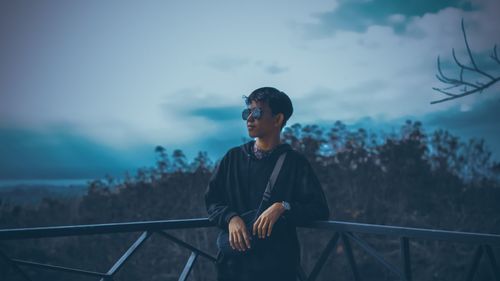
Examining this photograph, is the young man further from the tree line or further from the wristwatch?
the tree line

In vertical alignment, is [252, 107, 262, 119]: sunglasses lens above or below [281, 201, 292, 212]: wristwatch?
above

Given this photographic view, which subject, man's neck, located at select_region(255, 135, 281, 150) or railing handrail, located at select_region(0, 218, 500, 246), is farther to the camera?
man's neck, located at select_region(255, 135, 281, 150)

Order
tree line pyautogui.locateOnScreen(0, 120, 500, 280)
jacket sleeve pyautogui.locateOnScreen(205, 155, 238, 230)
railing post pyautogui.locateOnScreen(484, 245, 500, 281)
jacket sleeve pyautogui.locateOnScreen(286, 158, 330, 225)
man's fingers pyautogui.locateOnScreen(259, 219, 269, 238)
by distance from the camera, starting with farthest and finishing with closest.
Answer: tree line pyautogui.locateOnScreen(0, 120, 500, 280), jacket sleeve pyautogui.locateOnScreen(205, 155, 238, 230), jacket sleeve pyautogui.locateOnScreen(286, 158, 330, 225), man's fingers pyautogui.locateOnScreen(259, 219, 269, 238), railing post pyautogui.locateOnScreen(484, 245, 500, 281)

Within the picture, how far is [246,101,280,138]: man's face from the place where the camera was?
195cm

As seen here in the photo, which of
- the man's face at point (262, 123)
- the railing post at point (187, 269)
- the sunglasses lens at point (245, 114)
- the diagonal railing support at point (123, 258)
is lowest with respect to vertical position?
the railing post at point (187, 269)

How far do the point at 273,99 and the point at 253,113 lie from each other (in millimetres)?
125

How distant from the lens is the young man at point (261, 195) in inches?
70.7

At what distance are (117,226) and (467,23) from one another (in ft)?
14.9

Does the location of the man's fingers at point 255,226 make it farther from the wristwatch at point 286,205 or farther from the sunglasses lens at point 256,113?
the sunglasses lens at point 256,113

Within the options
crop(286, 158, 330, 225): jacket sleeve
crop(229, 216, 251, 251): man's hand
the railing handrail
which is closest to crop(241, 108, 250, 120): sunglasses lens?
crop(286, 158, 330, 225): jacket sleeve

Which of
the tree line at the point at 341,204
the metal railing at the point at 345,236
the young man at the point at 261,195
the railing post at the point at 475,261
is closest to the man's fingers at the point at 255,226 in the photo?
the young man at the point at 261,195

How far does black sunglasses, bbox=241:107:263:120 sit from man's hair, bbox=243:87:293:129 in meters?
0.04

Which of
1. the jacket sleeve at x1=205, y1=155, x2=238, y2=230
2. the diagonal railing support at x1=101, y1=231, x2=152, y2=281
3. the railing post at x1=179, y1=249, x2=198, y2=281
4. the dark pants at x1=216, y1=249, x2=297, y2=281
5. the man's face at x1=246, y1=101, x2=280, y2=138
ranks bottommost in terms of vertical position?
the railing post at x1=179, y1=249, x2=198, y2=281

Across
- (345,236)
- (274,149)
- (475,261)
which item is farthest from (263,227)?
(475,261)
